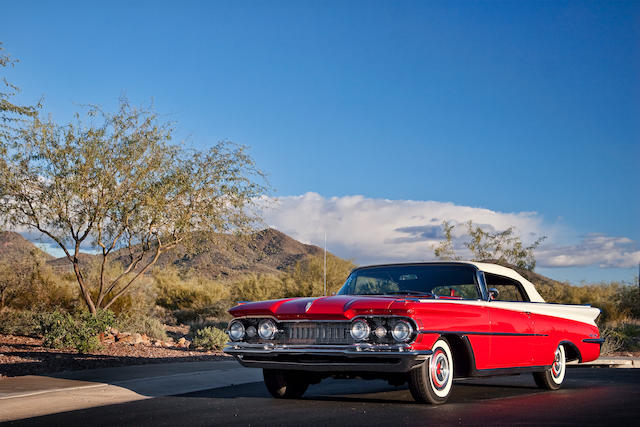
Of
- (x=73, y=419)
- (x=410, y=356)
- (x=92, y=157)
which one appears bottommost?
(x=73, y=419)

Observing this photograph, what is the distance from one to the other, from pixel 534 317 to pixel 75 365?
8.30m

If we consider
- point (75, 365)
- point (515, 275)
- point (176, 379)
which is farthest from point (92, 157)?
point (515, 275)

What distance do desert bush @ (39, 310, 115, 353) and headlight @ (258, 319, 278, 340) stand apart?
7.92 meters

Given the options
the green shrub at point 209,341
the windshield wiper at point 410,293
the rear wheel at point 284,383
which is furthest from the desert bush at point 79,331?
the windshield wiper at point 410,293

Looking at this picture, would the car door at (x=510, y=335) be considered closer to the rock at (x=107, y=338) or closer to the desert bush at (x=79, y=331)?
the desert bush at (x=79, y=331)

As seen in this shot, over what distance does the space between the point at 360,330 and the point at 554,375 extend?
4.26 metres

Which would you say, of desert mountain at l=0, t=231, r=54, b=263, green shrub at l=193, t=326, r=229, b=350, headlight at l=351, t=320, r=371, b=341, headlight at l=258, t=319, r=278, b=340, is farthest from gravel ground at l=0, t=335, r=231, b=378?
headlight at l=351, t=320, r=371, b=341

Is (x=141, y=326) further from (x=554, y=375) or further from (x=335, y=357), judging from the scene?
(x=335, y=357)

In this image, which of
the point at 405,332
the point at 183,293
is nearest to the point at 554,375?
the point at 405,332

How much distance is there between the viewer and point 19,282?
77.1 feet

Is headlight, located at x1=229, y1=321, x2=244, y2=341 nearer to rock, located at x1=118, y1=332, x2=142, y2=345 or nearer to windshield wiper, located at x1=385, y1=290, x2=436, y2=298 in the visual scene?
windshield wiper, located at x1=385, y1=290, x2=436, y2=298

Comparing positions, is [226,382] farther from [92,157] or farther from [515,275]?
[92,157]

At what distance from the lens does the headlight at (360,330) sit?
8125mm

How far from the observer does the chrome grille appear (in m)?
8.31
